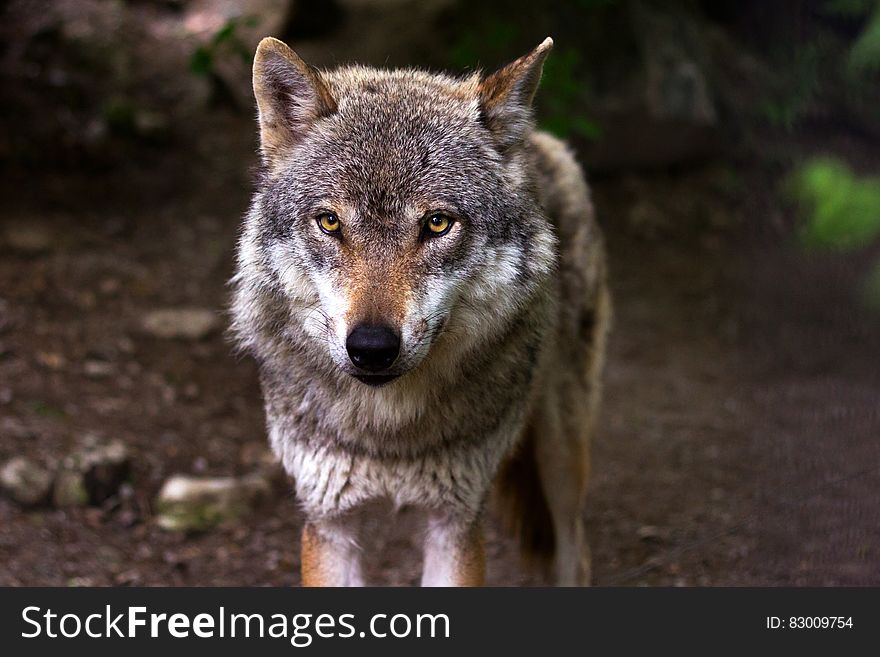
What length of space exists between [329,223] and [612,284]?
531 centimetres

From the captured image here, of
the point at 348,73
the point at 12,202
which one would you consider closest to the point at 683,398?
the point at 348,73

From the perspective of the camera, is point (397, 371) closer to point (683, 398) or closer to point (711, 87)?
point (683, 398)

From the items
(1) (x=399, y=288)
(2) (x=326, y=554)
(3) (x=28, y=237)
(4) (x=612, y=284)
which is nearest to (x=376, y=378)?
(1) (x=399, y=288)

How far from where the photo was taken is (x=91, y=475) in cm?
534

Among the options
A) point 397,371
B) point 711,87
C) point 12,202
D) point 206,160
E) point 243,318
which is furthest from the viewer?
point 711,87

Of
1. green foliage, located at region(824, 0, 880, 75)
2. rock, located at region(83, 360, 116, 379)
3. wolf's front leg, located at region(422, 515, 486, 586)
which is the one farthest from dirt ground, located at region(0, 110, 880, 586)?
green foliage, located at region(824, 0, 880, 75)

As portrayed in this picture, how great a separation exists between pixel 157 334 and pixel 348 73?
3.29 meters

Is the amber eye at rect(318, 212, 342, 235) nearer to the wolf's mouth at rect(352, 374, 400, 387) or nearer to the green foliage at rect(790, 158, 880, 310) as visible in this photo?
the wolf's mouth at rect(352, 374, 400, 387)

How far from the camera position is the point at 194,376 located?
6.50 metres

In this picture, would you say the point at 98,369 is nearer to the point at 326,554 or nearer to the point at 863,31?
the point at 326,554

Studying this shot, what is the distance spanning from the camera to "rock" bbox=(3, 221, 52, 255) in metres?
6.82

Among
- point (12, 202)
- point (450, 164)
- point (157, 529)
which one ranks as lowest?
point (157, 529)

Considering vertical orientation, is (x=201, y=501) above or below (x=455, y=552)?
above

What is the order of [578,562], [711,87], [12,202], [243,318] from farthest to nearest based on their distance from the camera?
1. [711,87]
2. [12,202]
3. [578,562]
4. [243,318]
